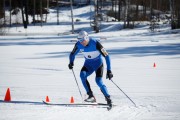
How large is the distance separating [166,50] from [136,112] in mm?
16528

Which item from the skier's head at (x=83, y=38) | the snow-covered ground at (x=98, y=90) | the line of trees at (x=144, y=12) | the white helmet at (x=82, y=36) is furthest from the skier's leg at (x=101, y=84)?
the line of trees at (x=144, y=12)

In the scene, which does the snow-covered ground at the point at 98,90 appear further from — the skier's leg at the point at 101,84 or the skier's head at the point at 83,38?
the skier's head at the point at 83,38

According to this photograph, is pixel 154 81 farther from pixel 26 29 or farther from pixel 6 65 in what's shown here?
pixel 26 29

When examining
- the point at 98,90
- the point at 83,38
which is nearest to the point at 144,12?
the point at 98,90

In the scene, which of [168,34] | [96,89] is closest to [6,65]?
[96,89]

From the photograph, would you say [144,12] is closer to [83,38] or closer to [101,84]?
[83,38]

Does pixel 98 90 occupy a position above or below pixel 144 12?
below

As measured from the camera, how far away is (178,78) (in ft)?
43.3

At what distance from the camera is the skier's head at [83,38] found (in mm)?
8547

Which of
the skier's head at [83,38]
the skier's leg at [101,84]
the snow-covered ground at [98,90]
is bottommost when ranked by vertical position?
the snow-covered ground at [98,90]

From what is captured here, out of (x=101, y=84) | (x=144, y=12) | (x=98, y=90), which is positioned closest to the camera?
(x=101, y=84)

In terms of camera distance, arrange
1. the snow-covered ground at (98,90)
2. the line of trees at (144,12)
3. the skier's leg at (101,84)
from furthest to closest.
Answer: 1. the line of trees at (144,12)
2. the skier's leg at (101,84)
3. the snow-covered ground at (98,90)

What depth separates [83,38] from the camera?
8.61 meters

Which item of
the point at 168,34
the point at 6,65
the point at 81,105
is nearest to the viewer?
the point at 81,105
